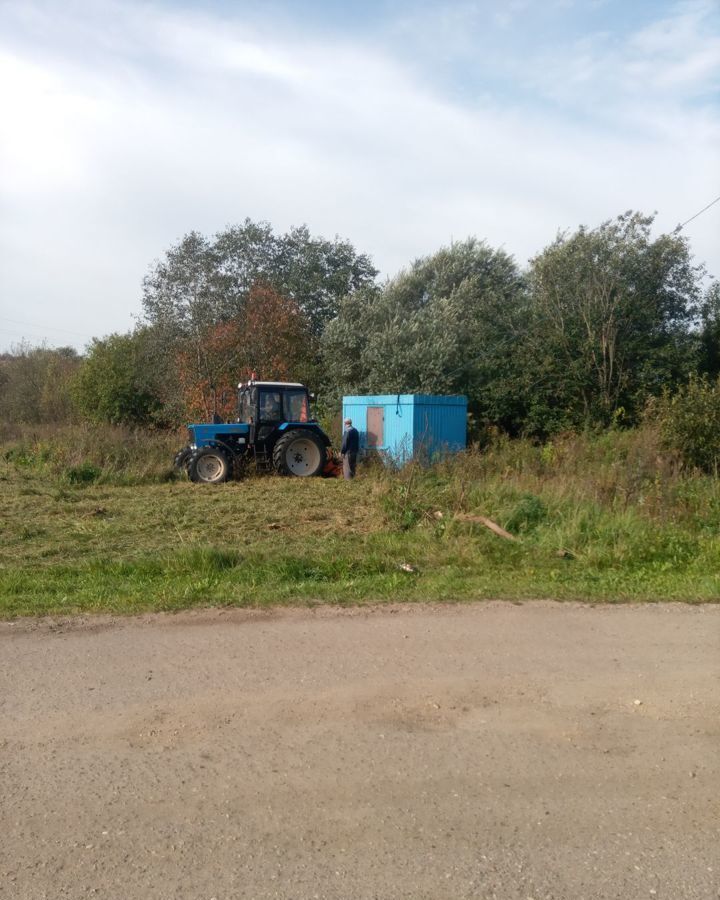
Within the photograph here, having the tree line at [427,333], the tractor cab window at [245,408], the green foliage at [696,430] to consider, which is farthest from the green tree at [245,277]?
the green foliage at [696,430]

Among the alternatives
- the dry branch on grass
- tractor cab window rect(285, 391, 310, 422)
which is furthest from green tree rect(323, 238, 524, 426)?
the dry branch on grass

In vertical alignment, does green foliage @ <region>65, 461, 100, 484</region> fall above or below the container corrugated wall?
below

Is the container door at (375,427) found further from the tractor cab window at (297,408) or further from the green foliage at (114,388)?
the green foliage at (114,388)

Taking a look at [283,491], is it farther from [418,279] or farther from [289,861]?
[418,279]

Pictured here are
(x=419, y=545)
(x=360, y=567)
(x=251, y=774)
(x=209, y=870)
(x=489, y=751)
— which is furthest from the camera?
(x=419, y=545)

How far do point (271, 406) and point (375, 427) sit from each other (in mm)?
2580

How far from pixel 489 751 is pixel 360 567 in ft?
14.6

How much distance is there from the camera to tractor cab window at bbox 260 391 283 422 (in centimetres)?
1891

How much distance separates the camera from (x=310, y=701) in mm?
5262

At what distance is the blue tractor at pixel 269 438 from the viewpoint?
18.4 meters

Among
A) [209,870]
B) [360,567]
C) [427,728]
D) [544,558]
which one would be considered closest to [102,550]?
[360,567]

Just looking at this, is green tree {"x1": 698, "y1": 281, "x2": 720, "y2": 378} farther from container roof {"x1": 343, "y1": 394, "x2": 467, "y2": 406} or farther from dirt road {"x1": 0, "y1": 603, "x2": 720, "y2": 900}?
dirt road {"x1": 0, "y1": 603, "x2": 720, "y2": 900}

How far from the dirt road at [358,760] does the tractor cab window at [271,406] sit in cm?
1216

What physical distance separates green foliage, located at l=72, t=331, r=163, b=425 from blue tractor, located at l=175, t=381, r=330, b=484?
11333 millimetres
